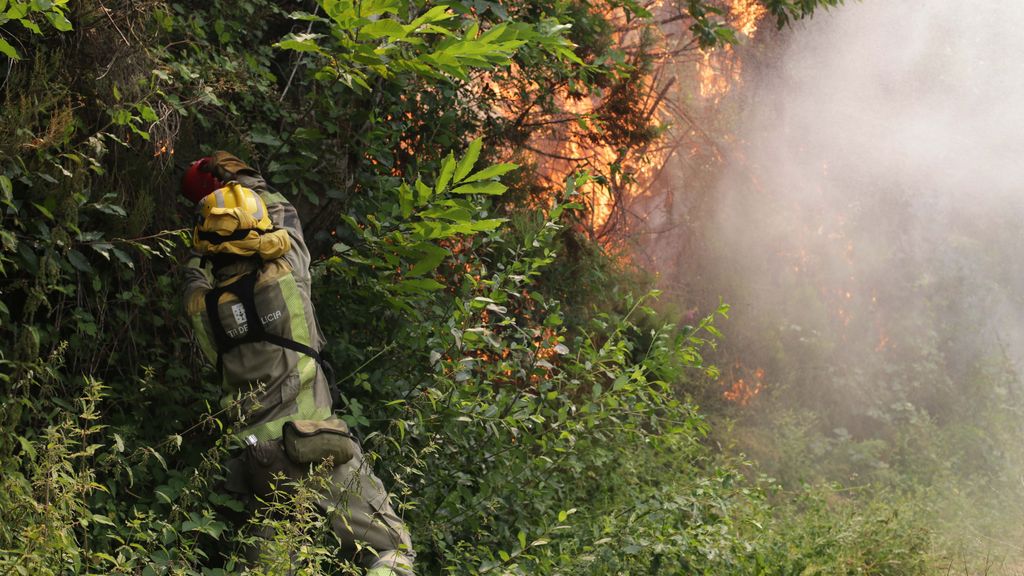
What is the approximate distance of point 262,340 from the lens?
3.94 meters

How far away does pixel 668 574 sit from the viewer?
4742mm

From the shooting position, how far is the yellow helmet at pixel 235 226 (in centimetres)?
386

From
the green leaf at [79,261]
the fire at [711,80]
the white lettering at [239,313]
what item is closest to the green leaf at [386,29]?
the white lettering at [239,313]

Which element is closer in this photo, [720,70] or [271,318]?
[271,318]

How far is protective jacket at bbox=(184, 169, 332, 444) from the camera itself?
12.9 ft

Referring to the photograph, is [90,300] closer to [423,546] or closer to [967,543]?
[423,546]

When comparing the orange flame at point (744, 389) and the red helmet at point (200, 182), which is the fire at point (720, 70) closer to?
the orange flame at point (744, 389)

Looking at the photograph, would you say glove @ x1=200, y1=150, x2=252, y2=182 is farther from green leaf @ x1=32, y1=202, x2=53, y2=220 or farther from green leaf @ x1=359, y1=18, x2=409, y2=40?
green leaf @ x1=359, y1=18, x2=409, y2=40

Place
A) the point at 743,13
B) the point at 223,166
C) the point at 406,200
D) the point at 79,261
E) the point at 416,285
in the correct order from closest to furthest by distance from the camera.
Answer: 1. the point at 79,261
2. the point at 223,166
3. the point at 406,200
4. the point at 416,285
5. the point at 743,13

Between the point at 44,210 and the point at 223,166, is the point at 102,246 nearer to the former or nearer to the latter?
the point at 44,210

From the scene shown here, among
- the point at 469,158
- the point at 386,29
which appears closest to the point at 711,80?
the point at 469,158

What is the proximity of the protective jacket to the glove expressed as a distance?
0.31 metres

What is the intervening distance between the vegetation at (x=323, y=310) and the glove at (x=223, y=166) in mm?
334

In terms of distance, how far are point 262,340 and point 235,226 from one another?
455 mm
